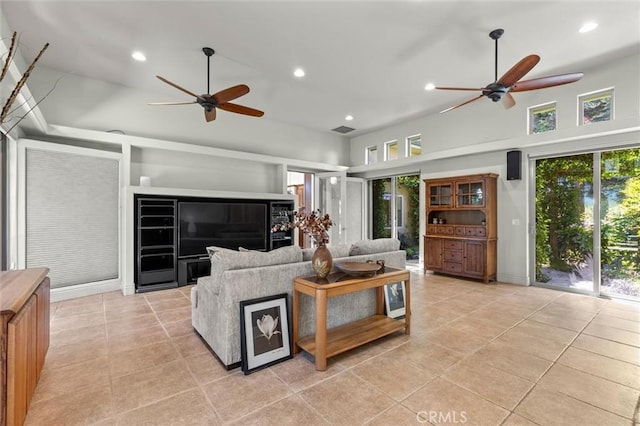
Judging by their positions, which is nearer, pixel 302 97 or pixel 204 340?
pixel 204 340

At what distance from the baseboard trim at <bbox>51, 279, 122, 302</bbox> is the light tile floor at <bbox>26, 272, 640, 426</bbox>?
726 millimetres

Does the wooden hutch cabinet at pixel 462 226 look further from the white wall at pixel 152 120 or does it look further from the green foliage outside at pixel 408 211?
the white wall at pixel 152 120

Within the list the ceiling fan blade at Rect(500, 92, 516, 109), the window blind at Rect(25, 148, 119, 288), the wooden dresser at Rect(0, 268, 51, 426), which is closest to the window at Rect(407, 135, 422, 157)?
the ceiling fan blade at Rect(500, 92, 516, 109)

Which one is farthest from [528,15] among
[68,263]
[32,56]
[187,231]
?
[68,263]

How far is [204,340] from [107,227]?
Result: 3.05 meters

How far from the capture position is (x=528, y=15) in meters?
3.19

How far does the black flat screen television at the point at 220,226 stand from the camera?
5.33m

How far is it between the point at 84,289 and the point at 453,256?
629 centimetres

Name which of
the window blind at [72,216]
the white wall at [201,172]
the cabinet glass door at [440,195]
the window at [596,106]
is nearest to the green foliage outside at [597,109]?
the window at [596,106]

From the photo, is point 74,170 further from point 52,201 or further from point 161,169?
point 161,169

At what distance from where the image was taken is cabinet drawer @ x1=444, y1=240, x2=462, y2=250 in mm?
5695

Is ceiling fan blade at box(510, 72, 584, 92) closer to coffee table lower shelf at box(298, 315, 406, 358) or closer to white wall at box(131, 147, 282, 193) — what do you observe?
coffee table lower shelf at box(298, 315, 406, 358)

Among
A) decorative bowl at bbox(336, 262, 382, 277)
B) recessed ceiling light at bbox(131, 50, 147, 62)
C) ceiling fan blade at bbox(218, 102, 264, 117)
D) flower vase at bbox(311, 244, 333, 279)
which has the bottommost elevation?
decorative bowl at bbox(336, 262, 382, 277)

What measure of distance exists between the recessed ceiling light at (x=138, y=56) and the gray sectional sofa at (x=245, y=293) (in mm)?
3168
